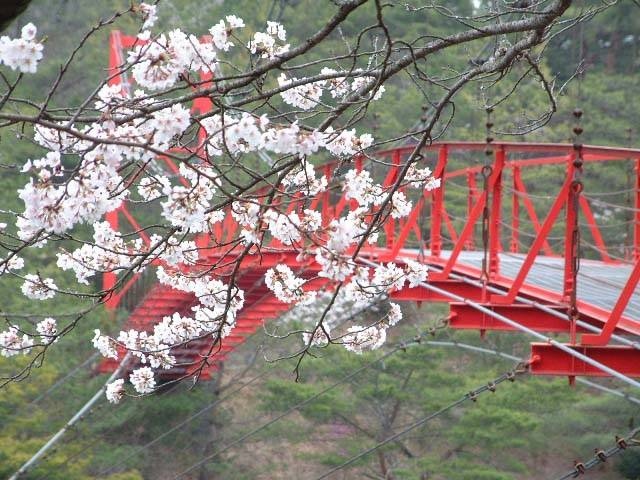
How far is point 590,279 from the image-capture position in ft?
19.6

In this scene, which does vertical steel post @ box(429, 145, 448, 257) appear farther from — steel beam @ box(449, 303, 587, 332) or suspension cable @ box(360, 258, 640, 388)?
steel beam @ box(449, 303, 587, 332)

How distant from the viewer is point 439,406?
11.5 m

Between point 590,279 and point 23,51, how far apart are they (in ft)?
13.8

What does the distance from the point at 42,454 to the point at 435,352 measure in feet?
12.2

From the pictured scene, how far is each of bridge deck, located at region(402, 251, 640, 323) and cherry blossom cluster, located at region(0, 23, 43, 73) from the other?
124 inches

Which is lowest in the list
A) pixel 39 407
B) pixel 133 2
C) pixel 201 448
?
pixel 201 448

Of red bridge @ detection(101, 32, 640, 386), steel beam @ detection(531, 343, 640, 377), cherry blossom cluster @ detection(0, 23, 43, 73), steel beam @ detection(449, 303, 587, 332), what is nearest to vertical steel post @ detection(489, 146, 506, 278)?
red bridge @ detection(101, 32, 640, 386)

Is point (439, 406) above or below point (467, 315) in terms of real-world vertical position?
below

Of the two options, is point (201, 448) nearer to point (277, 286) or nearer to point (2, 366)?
point (2, 366)

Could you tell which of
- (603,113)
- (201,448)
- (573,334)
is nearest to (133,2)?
(573,334)

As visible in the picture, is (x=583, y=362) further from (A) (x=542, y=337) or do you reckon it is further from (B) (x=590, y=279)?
(B) (x=590, y=279)

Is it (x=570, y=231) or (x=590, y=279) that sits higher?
(x=570, y=231)

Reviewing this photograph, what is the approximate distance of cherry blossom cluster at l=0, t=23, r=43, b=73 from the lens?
2.22 m

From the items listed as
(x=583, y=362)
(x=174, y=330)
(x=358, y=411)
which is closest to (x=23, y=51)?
(x=174, y=330)
